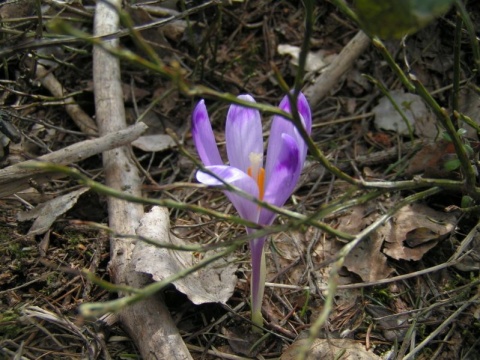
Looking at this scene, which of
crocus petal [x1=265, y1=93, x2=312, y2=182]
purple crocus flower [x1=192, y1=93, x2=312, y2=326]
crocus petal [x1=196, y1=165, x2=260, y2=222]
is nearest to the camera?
crocus petal [x1=196, y1=165, x2=260, y2=222]

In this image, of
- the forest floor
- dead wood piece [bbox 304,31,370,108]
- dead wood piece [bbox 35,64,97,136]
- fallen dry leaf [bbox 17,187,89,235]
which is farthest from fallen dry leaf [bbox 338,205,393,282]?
dead wood piece [bbox 35,64,97,136]

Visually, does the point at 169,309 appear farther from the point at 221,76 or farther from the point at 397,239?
the point at 221,76

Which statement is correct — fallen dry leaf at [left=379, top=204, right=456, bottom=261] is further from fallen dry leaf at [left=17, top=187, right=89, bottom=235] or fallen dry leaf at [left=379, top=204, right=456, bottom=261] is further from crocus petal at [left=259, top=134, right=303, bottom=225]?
fallen dry leaf at [left=17, top=187, right=89, bottom=235]

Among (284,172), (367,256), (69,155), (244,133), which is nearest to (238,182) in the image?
(284,172)

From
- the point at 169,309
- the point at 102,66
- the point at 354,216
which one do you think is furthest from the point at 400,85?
the point at 169,309

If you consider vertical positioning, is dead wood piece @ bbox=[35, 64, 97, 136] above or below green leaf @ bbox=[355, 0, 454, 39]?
below

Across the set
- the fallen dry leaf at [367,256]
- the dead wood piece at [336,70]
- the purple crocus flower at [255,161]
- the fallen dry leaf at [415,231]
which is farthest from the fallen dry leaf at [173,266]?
the dead wood piece at [336,70]
